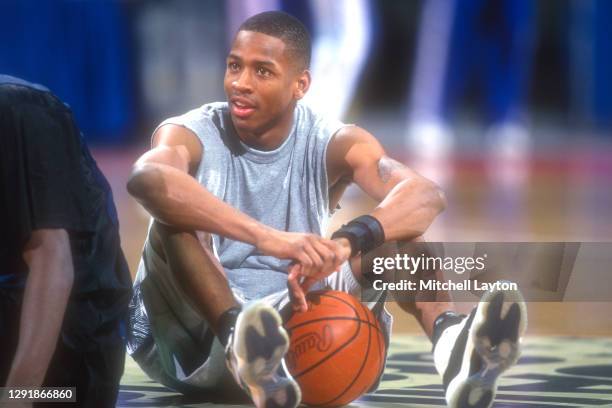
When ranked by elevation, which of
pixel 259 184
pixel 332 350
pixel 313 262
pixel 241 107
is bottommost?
pixel 332 350

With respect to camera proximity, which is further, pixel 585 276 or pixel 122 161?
pixel 122 161

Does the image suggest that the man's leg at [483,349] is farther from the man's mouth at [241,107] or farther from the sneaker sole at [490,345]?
the man's mouth at [241,107]

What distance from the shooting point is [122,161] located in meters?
14.2

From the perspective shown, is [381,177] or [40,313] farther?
[381,177]

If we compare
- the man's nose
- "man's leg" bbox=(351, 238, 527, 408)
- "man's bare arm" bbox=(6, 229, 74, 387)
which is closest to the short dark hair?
the man's nose

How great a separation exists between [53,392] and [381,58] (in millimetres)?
19022

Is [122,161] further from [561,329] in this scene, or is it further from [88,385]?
[88,385]

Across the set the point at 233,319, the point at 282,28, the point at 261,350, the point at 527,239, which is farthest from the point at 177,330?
the point at 527,239

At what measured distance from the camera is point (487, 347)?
398 cm

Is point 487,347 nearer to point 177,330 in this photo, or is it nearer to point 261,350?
point 261,350

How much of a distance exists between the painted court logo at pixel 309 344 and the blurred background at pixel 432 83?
186 inches

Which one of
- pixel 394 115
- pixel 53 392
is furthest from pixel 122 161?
pixel 53 392

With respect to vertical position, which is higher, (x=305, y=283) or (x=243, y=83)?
(x=243, y=83)

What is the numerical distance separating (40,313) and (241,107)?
1.40 meters
